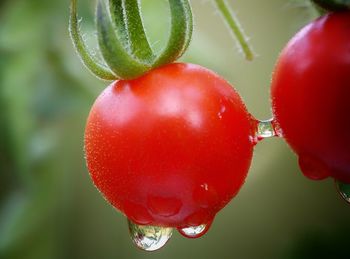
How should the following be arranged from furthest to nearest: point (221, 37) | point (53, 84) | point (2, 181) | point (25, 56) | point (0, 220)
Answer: point (221, 37), point (2, 181), point (0, 220), point (53, 84), point (25, 56)

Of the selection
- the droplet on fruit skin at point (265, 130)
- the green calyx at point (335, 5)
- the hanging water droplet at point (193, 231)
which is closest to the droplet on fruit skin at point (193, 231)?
the hanging water droplet at point (193, 231)

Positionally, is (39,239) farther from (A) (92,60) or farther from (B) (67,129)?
(A) (92,60)

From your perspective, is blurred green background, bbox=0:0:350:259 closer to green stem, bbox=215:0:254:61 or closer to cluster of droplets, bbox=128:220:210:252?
green stem, bbox=215:0:254:61

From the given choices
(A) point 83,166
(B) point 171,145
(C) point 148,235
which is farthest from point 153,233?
(A) point 83,166

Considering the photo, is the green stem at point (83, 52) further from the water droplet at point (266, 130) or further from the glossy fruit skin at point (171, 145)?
the water droplet at point (266, 130)

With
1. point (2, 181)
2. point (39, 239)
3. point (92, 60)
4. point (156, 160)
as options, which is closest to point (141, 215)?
point (156, 160)

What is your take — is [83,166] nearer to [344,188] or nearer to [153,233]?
[153,233]

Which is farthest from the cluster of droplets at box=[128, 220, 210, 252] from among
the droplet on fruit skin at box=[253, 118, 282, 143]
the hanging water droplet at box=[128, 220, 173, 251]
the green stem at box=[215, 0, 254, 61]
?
the green stem at box=[215, 0, 254, 61]
